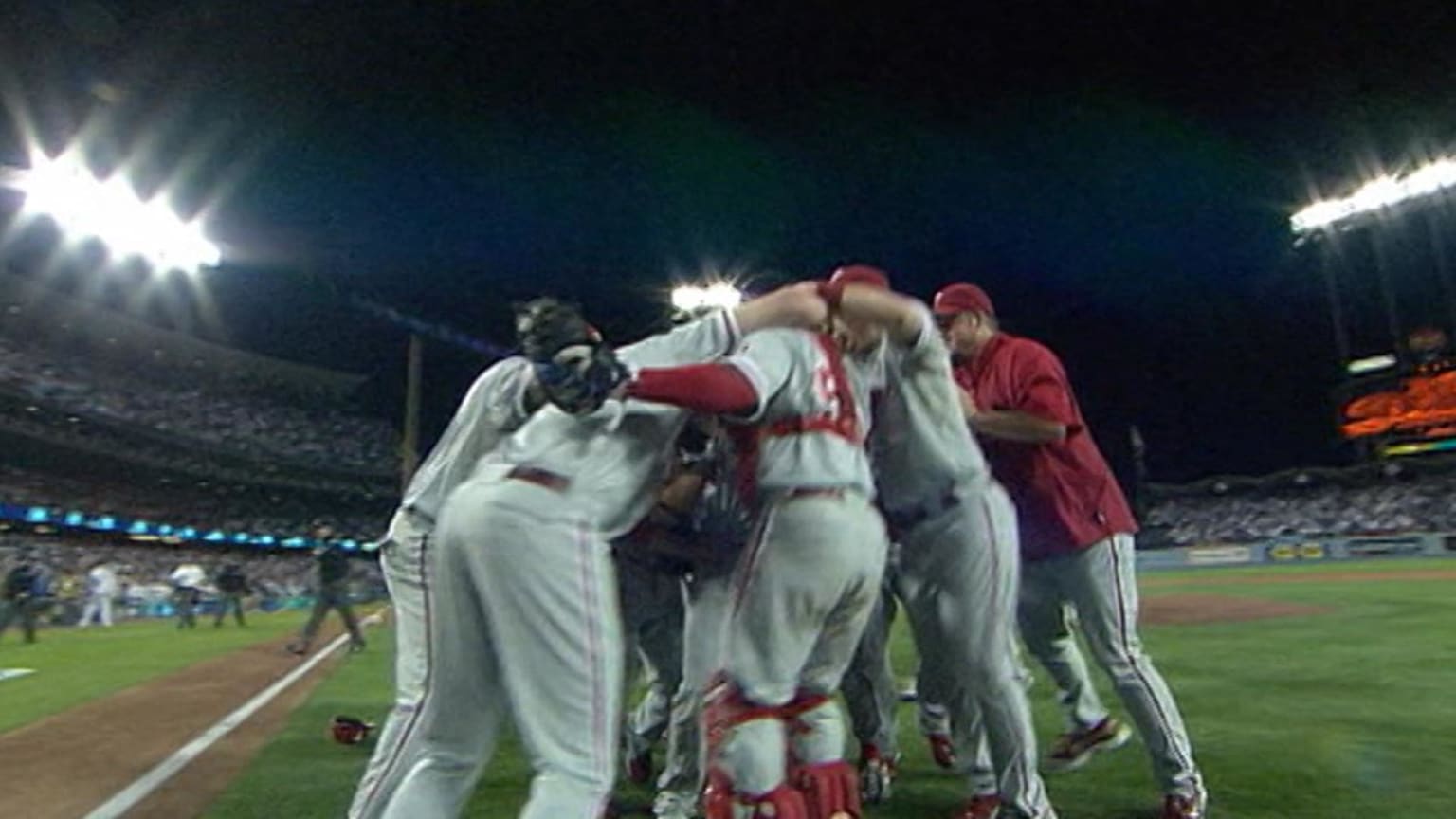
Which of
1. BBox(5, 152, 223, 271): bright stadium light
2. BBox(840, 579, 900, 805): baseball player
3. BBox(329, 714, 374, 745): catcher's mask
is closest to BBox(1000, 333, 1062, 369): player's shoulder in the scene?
BBox(840, 579, 900, 805): baseball player

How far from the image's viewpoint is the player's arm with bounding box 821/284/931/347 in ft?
10.2

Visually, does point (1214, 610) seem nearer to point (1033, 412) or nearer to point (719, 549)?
point (1033, 412)

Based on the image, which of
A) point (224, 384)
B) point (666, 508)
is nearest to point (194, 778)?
point (666, 508)

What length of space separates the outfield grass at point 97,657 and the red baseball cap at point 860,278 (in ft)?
23.3

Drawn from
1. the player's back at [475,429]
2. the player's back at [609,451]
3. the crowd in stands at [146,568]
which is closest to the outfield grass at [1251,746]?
the player's back at [475,429]

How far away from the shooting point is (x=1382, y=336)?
4019 cm

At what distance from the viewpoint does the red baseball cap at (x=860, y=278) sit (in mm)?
3197

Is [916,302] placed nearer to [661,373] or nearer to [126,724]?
[661,373]

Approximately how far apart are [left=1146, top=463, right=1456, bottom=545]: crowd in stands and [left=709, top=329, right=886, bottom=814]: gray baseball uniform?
3465 cm

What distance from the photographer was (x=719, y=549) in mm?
3412

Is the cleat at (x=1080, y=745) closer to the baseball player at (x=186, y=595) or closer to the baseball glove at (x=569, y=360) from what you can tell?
the baseball glove at (x=569, y=360)

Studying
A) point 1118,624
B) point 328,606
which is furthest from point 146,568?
point 1118,624

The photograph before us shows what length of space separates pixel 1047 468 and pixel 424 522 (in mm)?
2368

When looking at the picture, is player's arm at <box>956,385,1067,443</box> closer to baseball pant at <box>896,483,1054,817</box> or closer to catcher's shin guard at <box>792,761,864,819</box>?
baseball pant at <box>896,483,1054,817</box>
